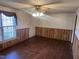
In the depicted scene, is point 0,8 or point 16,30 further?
point 16,30

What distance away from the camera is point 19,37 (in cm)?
555

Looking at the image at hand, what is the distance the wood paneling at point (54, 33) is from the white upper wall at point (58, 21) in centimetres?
30

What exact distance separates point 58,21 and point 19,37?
10.5ft

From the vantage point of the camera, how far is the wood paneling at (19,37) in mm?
4460

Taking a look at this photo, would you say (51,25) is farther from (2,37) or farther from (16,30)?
(2,37)

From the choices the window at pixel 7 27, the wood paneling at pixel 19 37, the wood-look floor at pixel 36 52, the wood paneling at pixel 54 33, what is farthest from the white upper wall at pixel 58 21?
the window at pixel 7 27

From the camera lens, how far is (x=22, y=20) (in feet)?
19.0

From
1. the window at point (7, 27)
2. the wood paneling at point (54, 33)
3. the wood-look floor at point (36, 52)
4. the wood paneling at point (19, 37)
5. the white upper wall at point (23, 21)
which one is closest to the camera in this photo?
the wood-look floor at point (36, 52)

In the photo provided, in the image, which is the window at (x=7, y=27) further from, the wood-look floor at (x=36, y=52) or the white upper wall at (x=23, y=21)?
the wood-look floor at (x=36, y=52)

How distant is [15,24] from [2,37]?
1141mm

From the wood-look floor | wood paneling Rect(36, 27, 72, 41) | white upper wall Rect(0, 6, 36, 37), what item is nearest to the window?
white upper wall Rect(0, 6, 36, 37)

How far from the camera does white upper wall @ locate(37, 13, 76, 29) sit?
6113 millimetres

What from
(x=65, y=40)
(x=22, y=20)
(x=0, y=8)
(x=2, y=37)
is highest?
(x=0, y=8)

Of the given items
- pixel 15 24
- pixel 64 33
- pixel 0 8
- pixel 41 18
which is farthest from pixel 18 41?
pixel 64 33
